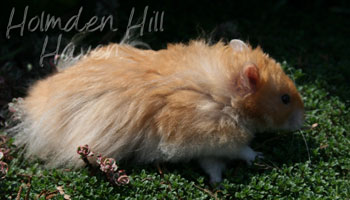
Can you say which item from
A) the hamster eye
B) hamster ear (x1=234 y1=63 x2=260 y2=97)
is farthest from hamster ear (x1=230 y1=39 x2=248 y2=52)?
the hamster eye

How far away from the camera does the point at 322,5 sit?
24.1 ft

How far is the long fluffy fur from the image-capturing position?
3.54 meters

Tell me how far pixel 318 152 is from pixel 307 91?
1.01 metres

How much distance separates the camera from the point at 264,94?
368 cm

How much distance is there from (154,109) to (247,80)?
825 millimetres

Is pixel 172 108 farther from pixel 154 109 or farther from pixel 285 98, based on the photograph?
pixel 285 98

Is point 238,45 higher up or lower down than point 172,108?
higher up

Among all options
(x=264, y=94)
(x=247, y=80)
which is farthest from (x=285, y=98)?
(x=247, y=80)

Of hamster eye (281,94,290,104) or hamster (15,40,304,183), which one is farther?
hamster eye (281,94,290,104)

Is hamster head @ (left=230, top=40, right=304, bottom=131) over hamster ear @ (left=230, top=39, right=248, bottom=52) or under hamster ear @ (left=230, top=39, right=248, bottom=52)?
under

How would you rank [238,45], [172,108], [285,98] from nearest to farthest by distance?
1. [172,108]
2. [285,98]
3. [238,45]

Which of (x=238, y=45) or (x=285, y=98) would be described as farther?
(x=238, y=45)

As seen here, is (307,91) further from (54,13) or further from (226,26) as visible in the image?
(54,13)

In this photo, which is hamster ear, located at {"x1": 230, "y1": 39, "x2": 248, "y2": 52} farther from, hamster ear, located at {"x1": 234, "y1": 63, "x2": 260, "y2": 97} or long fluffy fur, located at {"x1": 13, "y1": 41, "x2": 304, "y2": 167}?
hamster ear, located at {"x1": 234, "y1": 63, "x2": 260, "y2": 97}
